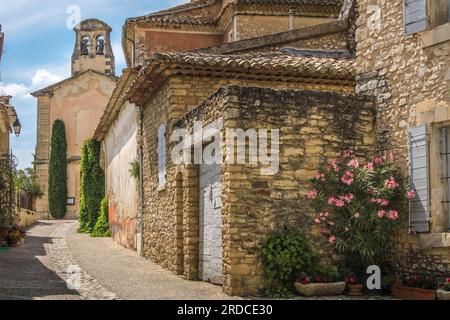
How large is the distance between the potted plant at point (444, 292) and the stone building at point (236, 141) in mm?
2111

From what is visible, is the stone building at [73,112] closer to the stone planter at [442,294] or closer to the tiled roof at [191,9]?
the tiled roof at [191,9]

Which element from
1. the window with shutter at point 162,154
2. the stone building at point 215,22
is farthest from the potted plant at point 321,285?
the stone building at point 215,22

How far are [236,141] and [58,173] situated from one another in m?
32.8

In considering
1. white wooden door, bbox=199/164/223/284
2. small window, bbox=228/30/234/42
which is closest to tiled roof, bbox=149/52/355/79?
white wooden door, bbox=199/164/223/284

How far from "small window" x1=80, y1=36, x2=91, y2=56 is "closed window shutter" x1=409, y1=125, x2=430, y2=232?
36941 millimetres

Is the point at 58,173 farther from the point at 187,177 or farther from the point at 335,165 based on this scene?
the point at 335,165

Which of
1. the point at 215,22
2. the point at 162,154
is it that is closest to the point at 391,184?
Result: the point at 162,154

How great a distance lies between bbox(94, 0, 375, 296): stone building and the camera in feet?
31.6

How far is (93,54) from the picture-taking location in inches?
1731

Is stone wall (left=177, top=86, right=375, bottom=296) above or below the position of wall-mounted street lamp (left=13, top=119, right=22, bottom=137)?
below

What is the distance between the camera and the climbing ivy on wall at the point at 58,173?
40.6 meters

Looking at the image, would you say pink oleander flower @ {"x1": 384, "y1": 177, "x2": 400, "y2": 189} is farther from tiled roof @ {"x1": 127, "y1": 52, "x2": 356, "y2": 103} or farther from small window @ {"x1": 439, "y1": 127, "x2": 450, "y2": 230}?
tiled roof @ {"x1": 127, "y1": 52, "x2": 356, "y2": 103}

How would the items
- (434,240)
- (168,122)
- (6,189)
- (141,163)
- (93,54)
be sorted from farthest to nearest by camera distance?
(93,54), (6,189), (141,163), (168,122), (434,240)
